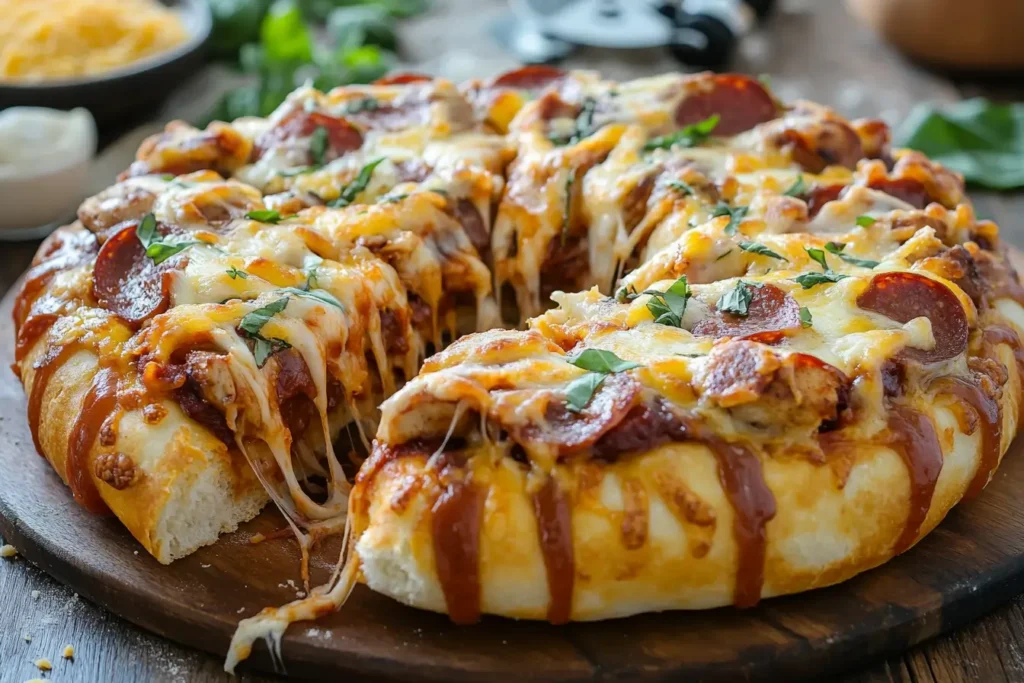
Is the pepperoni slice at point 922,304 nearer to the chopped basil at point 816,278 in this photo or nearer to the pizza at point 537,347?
the pizza at point 537,347

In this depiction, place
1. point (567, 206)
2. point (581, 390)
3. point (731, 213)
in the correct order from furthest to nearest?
point (567, 206) → point (731, 213) → point (581, 390)

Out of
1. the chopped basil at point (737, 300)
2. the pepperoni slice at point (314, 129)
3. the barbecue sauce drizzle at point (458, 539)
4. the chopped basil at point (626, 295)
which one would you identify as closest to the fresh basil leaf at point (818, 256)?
the chopped basil at point (737, 300)

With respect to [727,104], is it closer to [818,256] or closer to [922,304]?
[818,256]

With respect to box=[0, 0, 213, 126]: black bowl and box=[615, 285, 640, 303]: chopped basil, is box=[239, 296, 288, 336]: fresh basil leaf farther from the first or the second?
box=[0, 0, 213, 126]: black bowl

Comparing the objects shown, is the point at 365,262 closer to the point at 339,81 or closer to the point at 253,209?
the point at 253,209

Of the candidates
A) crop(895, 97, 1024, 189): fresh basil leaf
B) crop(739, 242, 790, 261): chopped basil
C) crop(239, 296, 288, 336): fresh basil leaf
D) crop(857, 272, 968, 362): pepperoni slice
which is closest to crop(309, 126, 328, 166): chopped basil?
crop(239, 296, 288, 336): fresh basil leaf

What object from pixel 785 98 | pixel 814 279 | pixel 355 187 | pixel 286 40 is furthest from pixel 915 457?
pixel 286 40

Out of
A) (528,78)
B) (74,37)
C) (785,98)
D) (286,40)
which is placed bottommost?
(785,98)
